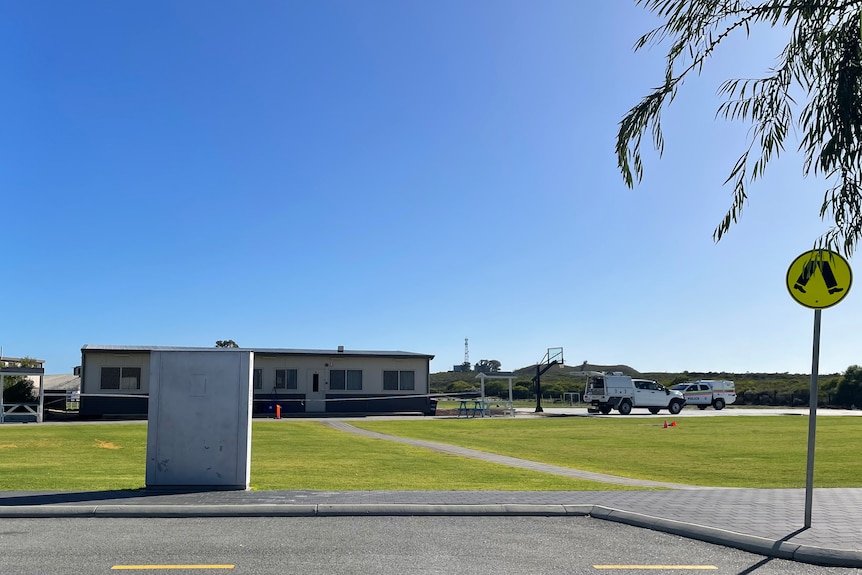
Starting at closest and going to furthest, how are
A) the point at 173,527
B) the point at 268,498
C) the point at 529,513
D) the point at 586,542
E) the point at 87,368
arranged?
the point at 586,542 → the point at 173,527 → the point at 529,513 → the point at 268,498 → the point at 87,368

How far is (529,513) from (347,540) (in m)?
2.38

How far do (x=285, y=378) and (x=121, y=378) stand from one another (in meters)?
8.84

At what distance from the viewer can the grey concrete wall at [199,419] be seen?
10.9m

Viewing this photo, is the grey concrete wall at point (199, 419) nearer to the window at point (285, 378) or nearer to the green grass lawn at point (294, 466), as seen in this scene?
the green grass lawn at point (294, 466)

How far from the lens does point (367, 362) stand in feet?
153

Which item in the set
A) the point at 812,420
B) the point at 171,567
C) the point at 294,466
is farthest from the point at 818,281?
the point at 294,466

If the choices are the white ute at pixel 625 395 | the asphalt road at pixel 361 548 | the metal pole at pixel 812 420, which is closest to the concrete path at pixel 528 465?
the metal pole at pixel 812 420

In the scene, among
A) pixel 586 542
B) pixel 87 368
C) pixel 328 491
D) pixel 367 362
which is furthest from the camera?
pixel 367 362

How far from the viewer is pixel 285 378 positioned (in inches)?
1795

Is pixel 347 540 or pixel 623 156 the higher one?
pixel 623 156

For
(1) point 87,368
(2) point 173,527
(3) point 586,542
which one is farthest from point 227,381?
(1) point 87,368

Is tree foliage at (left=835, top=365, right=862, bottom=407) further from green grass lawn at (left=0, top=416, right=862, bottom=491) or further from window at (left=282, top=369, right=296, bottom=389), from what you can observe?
window at (left=282, top=369, right=296, bottom=389)

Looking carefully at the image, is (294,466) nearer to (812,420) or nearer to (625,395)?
(812,420)

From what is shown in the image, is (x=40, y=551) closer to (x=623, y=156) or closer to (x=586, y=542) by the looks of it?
(x=586, y=542)
